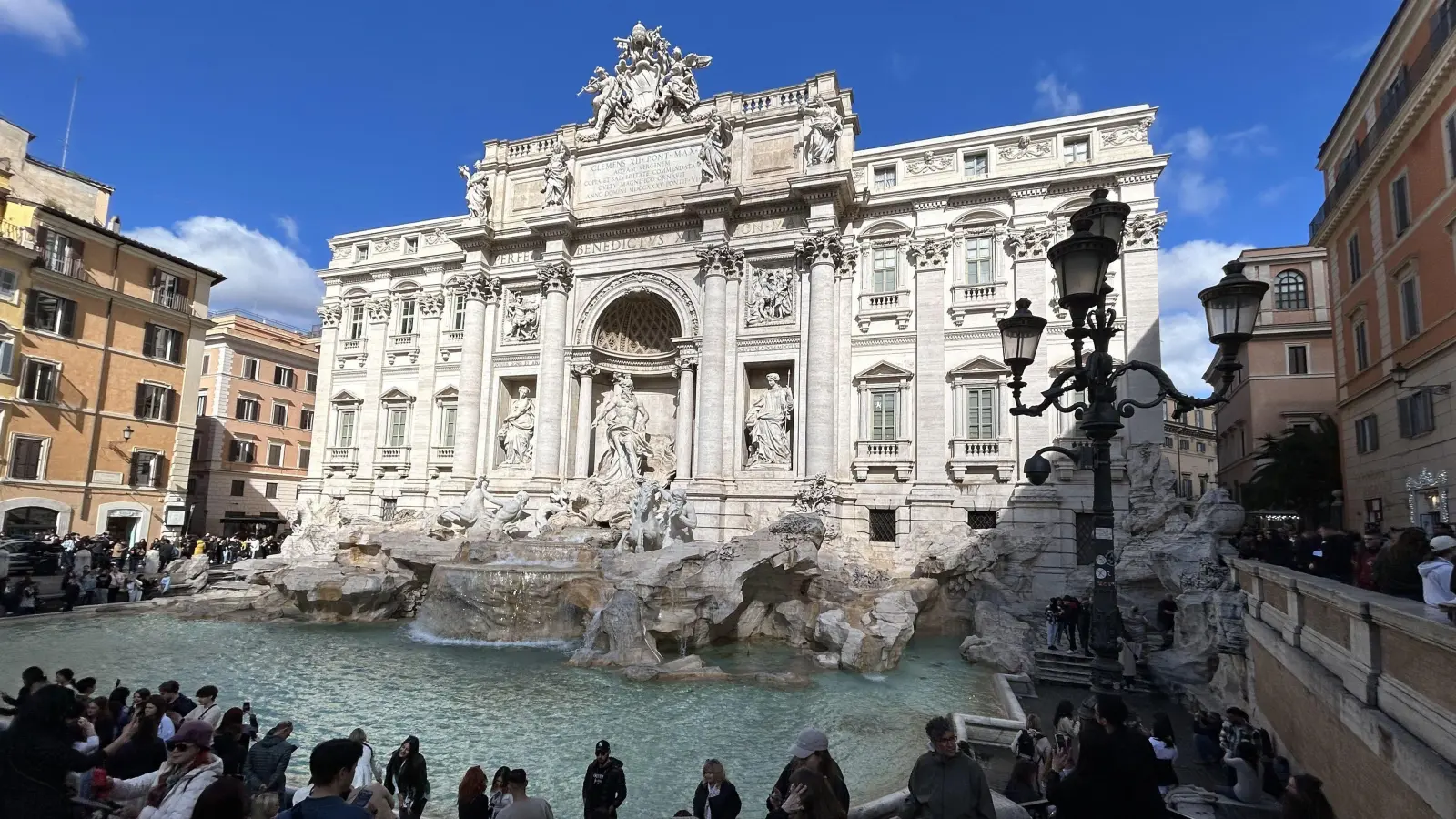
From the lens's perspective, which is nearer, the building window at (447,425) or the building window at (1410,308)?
the building window at (1410,308)

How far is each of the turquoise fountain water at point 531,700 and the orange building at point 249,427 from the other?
19.4 metres

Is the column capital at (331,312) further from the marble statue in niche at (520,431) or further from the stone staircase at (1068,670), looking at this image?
the stone staircase at (1068,670)

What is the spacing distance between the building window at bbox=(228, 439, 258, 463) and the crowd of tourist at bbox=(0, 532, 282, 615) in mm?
9319

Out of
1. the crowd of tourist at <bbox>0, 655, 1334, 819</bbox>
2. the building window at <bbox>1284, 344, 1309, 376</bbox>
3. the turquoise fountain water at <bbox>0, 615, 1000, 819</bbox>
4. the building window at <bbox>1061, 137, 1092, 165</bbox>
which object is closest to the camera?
the crowd of tourist at <bbox>0, 655, 1334, 819</bbox>

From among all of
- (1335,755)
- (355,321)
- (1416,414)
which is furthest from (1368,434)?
(355,321)

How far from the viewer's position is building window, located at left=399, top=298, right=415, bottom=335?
29.0 metres

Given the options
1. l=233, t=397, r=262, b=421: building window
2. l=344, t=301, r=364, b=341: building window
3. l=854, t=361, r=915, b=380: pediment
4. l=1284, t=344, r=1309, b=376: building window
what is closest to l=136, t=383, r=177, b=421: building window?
l=344, t=301, r=364, b=341: building window

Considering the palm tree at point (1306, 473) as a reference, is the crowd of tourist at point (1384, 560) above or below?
below

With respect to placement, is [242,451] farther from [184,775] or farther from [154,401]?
[184,775]

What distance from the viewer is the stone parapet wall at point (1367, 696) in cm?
433

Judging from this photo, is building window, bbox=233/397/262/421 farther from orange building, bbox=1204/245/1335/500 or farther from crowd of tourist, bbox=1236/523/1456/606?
orange building, bbox=1204/245/1335/500

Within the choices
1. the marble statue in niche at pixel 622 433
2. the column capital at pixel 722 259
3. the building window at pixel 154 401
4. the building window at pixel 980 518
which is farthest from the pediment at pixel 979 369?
the building window at pixel 154 401

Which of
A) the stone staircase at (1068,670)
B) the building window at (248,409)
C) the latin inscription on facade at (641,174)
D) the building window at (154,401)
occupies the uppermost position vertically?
the latin inscription on facade at (641,174)

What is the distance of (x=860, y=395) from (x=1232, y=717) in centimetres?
1441
